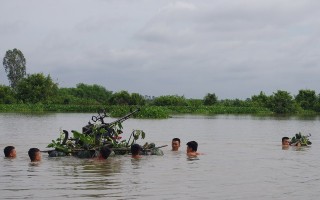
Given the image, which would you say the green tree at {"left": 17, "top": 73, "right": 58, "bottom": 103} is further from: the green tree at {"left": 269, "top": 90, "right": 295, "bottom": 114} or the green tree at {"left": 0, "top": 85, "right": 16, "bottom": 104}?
the green tree at {"left": 269, "top": 90, "right": 295, "bottom": 114}

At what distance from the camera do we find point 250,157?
19375 millimetres

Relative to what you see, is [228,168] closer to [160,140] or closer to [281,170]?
[281,170]

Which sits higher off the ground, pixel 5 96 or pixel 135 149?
pixel 5 96

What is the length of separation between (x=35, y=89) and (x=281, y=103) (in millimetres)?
39227

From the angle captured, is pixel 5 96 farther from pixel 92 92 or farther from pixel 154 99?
pixel 92 92

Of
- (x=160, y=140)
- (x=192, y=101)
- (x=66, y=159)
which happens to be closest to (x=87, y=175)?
(x=66, y=159)

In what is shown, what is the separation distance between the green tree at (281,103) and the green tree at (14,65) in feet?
Result: 190

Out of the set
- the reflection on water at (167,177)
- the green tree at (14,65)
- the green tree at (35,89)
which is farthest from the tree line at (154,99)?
the reflection on water at (167,177)

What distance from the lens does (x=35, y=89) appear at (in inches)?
3314

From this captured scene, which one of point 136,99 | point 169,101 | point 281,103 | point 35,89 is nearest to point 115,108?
point 136,99

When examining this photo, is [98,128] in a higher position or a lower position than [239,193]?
higher

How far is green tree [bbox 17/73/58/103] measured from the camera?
84188 mm

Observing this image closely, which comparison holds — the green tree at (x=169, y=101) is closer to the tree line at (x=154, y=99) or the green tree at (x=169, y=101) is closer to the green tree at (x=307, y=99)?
the tree line at (x=154, y=99)

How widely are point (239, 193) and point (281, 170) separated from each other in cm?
464
